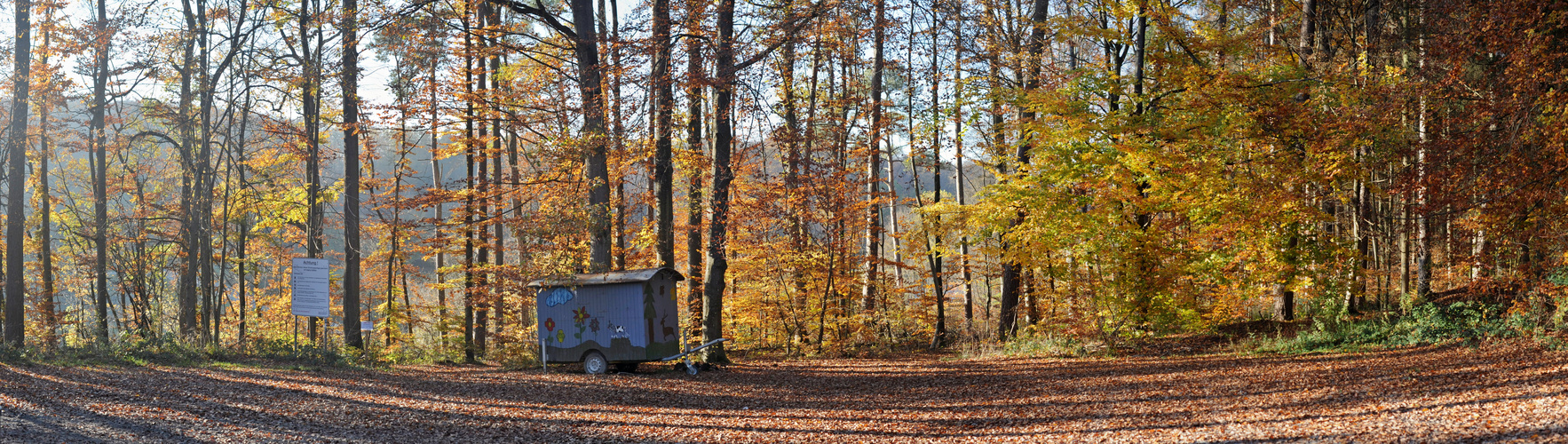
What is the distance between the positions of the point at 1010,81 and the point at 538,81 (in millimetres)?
9739

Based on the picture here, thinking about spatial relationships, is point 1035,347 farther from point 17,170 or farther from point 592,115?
point 17,170

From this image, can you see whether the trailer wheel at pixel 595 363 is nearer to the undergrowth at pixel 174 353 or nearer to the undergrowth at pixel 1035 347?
the undergrowth at pixel 174 353

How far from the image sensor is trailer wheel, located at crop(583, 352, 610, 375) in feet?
40.7

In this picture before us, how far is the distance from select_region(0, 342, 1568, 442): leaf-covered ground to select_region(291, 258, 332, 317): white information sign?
3.25 ft

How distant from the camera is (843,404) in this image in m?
9.56

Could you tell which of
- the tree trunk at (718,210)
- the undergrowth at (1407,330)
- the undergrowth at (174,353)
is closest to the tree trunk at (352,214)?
the undergrowth at (174,353)

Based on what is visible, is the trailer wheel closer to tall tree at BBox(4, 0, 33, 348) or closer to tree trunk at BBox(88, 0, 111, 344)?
tall tree at BBox(4, 0, 33, 348)

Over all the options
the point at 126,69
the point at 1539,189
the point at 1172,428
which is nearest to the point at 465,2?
the point at 126,69

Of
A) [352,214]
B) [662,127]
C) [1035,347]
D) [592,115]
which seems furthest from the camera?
[352,214]

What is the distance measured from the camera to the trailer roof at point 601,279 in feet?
40.3

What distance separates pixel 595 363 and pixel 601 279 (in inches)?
50.7

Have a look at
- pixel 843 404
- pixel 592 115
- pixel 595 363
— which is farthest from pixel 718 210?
pixel 843 404

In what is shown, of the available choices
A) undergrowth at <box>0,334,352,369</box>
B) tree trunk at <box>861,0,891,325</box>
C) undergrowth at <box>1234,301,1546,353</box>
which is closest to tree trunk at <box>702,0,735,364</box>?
tree trunk at <box>861,0,891,325</box>

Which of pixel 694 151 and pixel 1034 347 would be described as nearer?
pixel 1034 347
